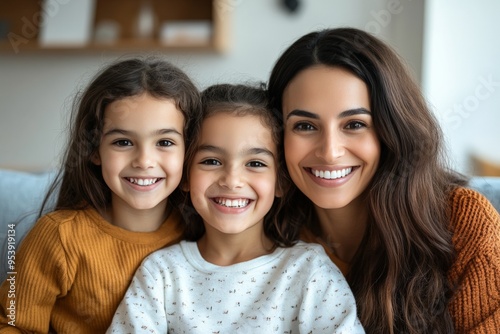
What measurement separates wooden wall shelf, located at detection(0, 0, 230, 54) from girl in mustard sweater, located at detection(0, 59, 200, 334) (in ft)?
6.70

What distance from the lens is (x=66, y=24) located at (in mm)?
3680

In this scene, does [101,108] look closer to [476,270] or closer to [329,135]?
[329,135]

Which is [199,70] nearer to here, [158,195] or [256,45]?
[256,45]

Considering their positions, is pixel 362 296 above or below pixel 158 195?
below

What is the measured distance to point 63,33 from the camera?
12.1 feet

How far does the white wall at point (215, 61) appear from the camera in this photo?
3.30 meters

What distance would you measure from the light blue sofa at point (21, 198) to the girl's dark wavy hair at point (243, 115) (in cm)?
53

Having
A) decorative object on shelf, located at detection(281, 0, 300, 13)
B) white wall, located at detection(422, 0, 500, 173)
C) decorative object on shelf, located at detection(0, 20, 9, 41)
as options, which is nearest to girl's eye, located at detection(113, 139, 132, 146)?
white wall, located at detection(422, 0, 500, 173)

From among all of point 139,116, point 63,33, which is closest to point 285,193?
point 139,116

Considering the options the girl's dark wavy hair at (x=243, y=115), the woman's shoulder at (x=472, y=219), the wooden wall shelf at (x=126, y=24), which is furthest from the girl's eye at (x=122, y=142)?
the wooden wall shelf at (x=126, y=24)

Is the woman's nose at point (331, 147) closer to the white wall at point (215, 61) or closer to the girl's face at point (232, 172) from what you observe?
the girl's face at point (232, 172)

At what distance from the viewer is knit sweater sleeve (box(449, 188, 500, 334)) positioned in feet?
4.37

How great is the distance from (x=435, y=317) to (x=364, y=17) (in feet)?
7.70

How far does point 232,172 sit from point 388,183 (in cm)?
39
